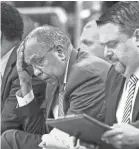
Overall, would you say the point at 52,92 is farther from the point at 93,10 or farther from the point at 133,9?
the point at 93,10

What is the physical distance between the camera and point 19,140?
172 inches

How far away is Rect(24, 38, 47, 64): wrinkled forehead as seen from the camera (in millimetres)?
4129

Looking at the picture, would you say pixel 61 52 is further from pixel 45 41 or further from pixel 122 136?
pixel 122 136

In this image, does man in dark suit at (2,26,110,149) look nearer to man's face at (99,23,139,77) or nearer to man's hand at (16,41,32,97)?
man's hand at (16,41,32,97)

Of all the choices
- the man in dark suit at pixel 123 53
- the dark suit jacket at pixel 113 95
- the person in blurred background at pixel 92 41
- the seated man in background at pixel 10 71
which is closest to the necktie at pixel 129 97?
the man in dark suit at pixel 123 53

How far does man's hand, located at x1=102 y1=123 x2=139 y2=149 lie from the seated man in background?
1.70m

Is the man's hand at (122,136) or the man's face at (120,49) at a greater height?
the man's face at (120,49)

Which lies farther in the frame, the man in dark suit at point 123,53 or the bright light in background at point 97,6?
the bright light in background at point 97,6

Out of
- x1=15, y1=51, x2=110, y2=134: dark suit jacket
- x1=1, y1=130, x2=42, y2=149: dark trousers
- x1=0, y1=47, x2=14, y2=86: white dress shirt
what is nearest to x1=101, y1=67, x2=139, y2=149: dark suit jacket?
x1=15, y1=51, x2=110, y2=134: dark suit jacket

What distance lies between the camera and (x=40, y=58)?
415 cm

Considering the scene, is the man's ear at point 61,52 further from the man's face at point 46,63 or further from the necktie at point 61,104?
the necktie at point 61,104

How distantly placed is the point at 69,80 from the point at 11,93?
102 cm

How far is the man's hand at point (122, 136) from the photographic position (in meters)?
3.11

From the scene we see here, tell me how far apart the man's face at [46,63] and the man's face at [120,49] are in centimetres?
63
